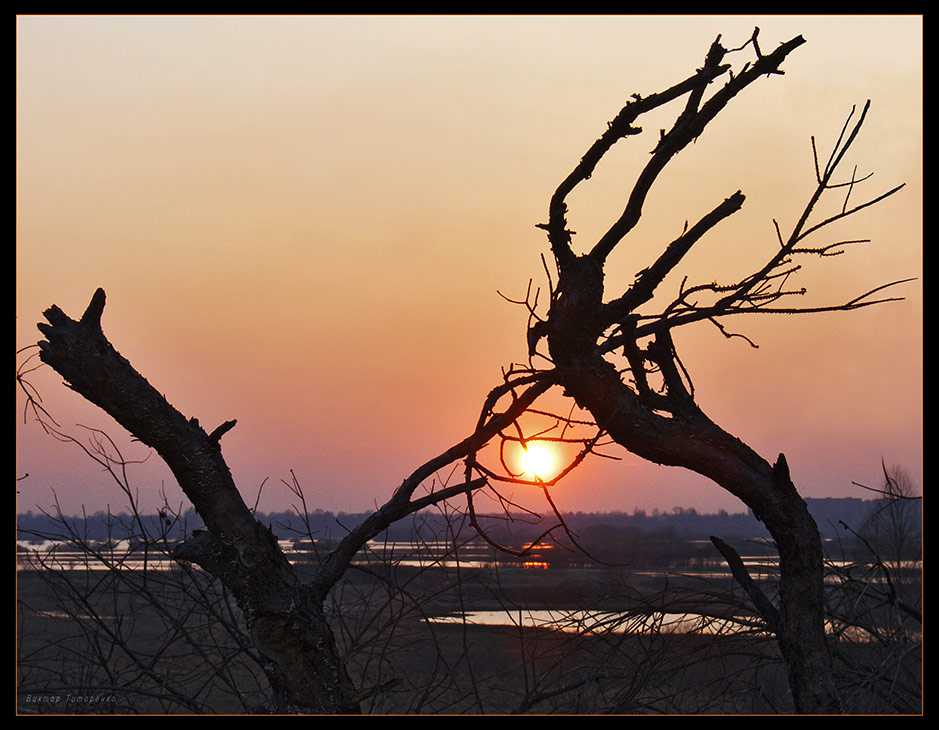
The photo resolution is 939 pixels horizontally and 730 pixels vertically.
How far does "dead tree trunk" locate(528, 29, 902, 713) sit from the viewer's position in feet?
11.8

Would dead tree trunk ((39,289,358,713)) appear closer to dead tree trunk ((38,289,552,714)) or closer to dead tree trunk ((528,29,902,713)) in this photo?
dead tree trunk ((38,289,552,714))

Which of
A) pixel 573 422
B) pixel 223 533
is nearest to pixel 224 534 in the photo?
pixel 223 533

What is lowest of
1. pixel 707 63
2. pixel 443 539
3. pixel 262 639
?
pixel 262 639

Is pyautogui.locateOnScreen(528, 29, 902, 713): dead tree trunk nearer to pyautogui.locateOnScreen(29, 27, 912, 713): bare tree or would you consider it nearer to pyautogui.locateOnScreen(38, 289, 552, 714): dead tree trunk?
pyautogui.locateOnScreen(29, 27, 912, 713): bare tree

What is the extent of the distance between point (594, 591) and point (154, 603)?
9.52 ft

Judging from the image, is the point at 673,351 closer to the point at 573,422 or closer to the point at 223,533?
the point at 573,422

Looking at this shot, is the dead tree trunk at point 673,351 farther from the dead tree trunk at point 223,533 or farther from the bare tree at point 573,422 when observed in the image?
the dead tree trunk at point 223,533

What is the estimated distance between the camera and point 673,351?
13.4 feet

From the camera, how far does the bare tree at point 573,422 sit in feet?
11.6

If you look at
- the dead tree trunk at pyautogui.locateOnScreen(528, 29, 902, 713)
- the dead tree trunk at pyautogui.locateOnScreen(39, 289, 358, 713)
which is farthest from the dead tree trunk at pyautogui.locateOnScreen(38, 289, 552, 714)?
the dead tree trunk at pyautogui.locateOnScreen(528, 29, 902, 713)

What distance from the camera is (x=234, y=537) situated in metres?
3.60

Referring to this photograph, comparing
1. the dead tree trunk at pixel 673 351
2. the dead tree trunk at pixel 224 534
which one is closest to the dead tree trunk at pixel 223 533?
the dead tree trunk at pixel 224 534
